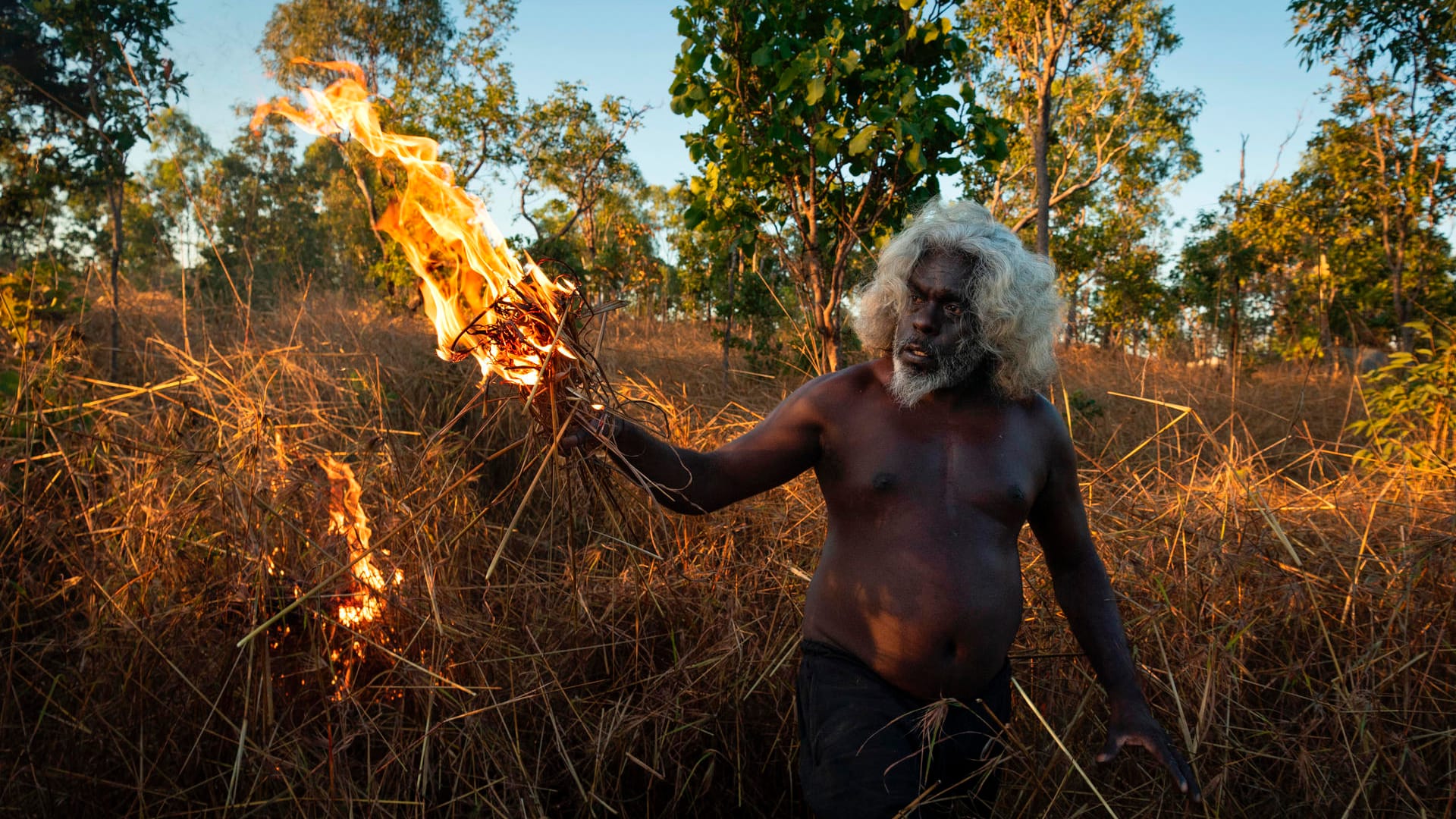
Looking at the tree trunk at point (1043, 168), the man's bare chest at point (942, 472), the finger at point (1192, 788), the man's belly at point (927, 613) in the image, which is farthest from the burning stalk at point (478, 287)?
the tree trunk at point (1043, 168)

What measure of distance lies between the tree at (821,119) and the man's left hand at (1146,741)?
2405 mm

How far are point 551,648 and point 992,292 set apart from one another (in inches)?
82.2

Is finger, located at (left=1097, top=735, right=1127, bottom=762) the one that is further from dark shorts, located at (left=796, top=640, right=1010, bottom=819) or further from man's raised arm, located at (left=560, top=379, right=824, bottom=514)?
man's raised arm, located at (left=560, top=379, right=824, bottom=514)

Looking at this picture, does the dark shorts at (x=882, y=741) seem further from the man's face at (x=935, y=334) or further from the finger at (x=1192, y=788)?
the man's face at (x=935, y=334)

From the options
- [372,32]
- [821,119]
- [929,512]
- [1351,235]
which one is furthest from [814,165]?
[372,32]

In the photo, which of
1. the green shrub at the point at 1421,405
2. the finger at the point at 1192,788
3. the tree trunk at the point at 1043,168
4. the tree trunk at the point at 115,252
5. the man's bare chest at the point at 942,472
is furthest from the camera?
the tree trunk at the point at 1043,168

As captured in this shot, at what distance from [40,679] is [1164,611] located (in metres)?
4.07

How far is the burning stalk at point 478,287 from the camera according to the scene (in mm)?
1960

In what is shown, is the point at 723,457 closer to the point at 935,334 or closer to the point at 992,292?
the point at 935,334

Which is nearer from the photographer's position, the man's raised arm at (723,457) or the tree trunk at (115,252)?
the man's raised arm at (723,457)

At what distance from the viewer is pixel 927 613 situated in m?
2.06

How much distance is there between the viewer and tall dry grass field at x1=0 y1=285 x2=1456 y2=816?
2.60 meters

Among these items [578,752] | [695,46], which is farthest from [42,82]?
[578,752]

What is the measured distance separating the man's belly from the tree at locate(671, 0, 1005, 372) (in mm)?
2172
